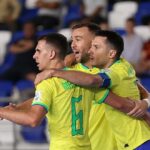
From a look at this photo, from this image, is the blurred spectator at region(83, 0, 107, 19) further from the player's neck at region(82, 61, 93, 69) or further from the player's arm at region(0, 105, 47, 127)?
the player's arm at region(0, 105, 47, 127)

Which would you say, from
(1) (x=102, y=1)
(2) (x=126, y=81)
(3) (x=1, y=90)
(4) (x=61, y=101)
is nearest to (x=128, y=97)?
(2) (x=126, y=81)

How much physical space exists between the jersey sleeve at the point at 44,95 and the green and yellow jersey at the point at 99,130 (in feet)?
2.39

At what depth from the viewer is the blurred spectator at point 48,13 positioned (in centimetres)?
1177

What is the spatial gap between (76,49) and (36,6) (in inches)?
282

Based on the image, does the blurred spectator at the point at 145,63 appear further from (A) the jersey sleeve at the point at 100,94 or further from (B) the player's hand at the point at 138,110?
(A) the jersey sleeve at the point at 100,94

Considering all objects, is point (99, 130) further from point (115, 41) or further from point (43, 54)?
point (43, 54)

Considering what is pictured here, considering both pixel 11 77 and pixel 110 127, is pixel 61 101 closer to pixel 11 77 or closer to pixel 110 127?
pixel 110 127


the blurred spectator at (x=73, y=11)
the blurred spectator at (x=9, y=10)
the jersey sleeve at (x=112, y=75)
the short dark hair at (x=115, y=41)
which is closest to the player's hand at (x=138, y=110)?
the jersey sleeve at (x=112, y=75)

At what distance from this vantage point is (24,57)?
1052 cm

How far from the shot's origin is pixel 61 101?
479 cm

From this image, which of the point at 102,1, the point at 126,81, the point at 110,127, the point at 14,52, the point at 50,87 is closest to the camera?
the point at 50,87

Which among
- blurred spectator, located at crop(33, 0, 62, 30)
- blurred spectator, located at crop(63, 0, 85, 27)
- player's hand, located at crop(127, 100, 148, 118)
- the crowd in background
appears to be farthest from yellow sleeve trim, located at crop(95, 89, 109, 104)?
blurred spectator, located at crop(33, 0, 62, 30)

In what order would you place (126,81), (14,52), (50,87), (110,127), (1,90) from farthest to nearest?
(14,52) → (1,90) → (110,127) → (126,81) → (50,87)

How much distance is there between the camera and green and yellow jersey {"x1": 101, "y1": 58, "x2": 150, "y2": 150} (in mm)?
5062
